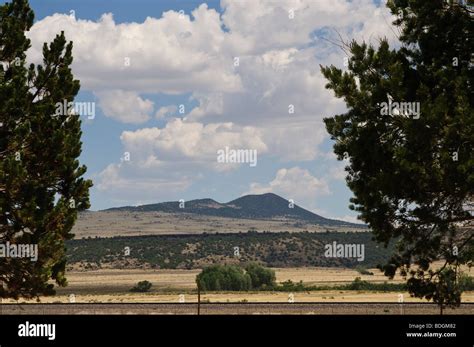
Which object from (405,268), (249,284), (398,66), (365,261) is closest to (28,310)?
(405,268)

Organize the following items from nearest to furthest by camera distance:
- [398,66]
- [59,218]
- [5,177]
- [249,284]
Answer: [398,66] → [5,177] → [59,218] → [249,284]

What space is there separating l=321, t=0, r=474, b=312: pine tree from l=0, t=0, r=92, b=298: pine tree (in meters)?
11.3

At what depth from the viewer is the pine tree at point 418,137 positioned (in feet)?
77.4

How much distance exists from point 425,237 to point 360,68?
608 cm

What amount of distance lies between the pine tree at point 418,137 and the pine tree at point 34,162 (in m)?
11.3

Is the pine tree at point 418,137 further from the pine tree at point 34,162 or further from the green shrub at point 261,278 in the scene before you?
the green shrub at point 261,278

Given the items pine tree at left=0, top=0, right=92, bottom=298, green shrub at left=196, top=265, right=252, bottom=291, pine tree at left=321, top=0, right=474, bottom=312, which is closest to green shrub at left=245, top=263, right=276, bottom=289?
green shrub at left=196, top=265, right=252, bottom=291

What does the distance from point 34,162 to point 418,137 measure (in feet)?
51.3

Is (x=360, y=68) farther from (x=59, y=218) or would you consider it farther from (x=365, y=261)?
(x=365, y=261)

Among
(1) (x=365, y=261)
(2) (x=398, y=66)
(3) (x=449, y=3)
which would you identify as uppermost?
(3) (x=449, y=3)

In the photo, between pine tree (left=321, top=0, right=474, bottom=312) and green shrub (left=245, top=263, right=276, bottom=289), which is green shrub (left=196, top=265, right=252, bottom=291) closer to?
green shrub (left=245, top=263, right=276, bottom=289)

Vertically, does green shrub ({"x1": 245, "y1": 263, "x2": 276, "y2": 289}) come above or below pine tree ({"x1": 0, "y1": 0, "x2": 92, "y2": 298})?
below

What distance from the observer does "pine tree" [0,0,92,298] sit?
30266 millimetres
